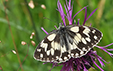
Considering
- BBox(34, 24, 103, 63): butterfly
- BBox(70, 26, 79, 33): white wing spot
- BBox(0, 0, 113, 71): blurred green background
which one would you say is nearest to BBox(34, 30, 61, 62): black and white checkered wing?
BBox(34, 24, 103, 63): butterfly

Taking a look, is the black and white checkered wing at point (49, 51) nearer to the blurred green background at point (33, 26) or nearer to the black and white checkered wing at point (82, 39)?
the black and white checkered wing at point (82, 39)

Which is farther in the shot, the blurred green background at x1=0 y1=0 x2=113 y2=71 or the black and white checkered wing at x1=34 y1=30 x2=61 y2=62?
the blurred green background at x1=0 y1=0 x2=113 y2=71

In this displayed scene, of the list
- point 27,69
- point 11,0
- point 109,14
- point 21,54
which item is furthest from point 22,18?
point 109,14

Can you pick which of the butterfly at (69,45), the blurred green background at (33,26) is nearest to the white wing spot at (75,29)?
the butterfly at (69,45)

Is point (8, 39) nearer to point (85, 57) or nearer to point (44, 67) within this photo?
point (44, 67)

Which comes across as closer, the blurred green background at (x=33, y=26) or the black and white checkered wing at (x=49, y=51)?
the black and white checkered wing at (x=49, y=51)

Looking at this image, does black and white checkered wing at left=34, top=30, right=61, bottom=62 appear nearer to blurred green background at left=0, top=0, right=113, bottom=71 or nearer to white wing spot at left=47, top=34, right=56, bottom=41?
white wing spot at left=47, top=34, right=56, bottom=41
